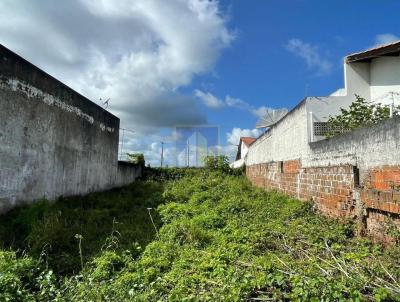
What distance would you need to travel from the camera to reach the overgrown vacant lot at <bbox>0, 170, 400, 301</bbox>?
2760 millimetres

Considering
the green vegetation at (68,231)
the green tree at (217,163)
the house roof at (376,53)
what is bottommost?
the green vegetation at (68,231)

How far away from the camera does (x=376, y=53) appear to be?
8.46 m

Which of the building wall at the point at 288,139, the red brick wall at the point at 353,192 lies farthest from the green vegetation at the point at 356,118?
the red brick wall at the point at 353,192

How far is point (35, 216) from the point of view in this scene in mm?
5594

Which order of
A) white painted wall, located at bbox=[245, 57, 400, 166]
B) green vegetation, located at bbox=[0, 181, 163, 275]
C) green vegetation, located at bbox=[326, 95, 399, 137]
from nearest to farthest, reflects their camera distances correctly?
1. green vegetation, located at bbox=[0, 181, 163, 275]
2. green vegetation, located at bbox=[326, 95, 399, 137]
3. white painted wall, located at bbox=[245, 57, 400, 166]

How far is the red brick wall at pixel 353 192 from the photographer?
3.56 m

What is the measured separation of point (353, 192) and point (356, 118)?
2.37m

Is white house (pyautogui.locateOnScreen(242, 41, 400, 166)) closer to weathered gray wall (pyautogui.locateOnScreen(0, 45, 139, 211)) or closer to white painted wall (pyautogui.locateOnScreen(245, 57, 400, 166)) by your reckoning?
white painted wall (pyautogui.locateOnScreen(245, 57, 400, 166))

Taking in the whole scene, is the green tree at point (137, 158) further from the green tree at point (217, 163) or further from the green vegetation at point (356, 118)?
the green vegetation at point (356, 118)

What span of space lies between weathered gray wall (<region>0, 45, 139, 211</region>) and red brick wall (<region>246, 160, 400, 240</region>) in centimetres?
517

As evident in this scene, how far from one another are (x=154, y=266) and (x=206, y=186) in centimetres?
724

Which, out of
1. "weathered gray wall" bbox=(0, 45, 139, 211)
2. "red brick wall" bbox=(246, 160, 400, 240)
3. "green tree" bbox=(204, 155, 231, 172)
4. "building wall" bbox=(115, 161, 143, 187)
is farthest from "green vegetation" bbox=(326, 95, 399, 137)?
"green tree" bbox=(204, 155, 231, 172)

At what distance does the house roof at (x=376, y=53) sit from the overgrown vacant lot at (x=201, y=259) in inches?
187

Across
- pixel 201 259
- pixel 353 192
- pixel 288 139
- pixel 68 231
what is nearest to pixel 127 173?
pixel 288 139
